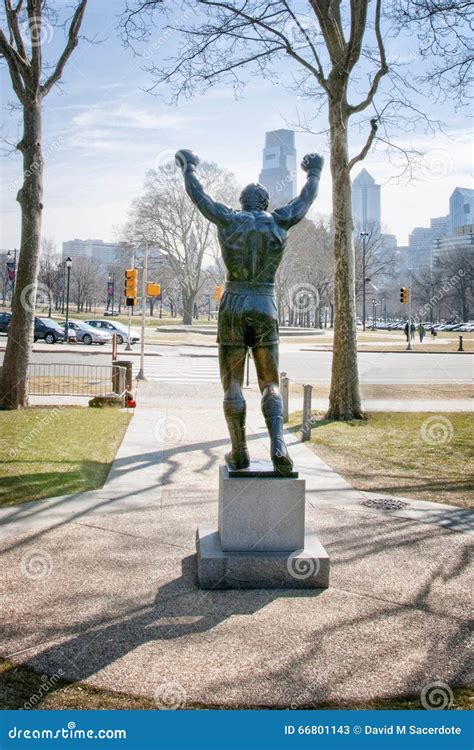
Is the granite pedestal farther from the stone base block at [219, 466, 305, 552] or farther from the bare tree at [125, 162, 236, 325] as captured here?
the bare tree at [125, 162, 236, 325]

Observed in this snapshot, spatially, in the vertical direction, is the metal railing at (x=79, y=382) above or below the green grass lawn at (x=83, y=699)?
above

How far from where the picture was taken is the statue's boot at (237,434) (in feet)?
17.7

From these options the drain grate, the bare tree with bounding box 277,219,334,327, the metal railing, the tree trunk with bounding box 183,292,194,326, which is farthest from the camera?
the tree trunk with bounding box 183,292,194,326

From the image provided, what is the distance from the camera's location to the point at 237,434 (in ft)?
17.8

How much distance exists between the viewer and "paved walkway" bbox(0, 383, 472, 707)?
144 inches

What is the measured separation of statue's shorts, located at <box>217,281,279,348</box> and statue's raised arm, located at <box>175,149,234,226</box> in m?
0.54

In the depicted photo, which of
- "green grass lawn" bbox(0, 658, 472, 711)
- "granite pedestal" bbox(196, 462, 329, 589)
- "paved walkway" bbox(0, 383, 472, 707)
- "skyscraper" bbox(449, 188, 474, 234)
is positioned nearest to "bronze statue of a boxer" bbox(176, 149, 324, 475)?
"granite pedestal" bbox(196, 462, 329, 589)

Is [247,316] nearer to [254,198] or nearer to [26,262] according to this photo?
[254,198]

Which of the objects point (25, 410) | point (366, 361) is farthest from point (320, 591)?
point (366, 361)

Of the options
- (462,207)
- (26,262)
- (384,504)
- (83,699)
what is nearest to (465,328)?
(462,207)

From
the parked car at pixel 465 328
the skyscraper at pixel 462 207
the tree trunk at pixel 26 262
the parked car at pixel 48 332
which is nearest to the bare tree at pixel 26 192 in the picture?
the tree trunk at pixel 26 262

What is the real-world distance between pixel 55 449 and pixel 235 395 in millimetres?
5673

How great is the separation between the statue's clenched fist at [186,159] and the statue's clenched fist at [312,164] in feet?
Answer: 3.14

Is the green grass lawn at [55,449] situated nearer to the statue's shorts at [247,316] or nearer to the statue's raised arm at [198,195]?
the statue's shorts at [247,316]
